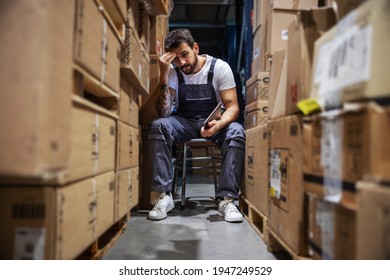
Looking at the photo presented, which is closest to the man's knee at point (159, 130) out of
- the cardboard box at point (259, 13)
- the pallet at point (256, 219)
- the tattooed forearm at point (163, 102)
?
the tattooed forearm at point (163, 102)

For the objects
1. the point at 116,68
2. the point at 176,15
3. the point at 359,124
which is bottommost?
the point at 359,124

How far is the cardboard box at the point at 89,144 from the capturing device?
1099mm

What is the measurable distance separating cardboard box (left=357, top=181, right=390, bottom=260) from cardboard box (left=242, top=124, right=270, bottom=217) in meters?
0.96

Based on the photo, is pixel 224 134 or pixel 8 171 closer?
pixel 8 171

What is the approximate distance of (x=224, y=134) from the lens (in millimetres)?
2609

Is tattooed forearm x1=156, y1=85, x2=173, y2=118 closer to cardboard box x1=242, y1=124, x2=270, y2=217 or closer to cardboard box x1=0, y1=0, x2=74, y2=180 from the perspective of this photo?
cardboard box x1=242, y1=124, x2=270, y2=217

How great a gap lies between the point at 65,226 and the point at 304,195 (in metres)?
0.91

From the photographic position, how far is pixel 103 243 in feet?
5.77

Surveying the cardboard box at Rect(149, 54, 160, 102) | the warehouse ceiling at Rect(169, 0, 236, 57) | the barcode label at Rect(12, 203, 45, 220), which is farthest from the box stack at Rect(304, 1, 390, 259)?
the warehouse ceiling at Rect(169, 0, 236, 57)

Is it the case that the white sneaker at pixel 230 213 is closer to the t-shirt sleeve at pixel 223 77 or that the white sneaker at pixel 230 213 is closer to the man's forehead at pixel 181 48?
the t-shirt sleeve at pixel 223 77

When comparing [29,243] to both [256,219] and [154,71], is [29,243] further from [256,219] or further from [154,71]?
[154,71]

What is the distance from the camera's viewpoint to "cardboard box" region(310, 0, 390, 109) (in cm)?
85
